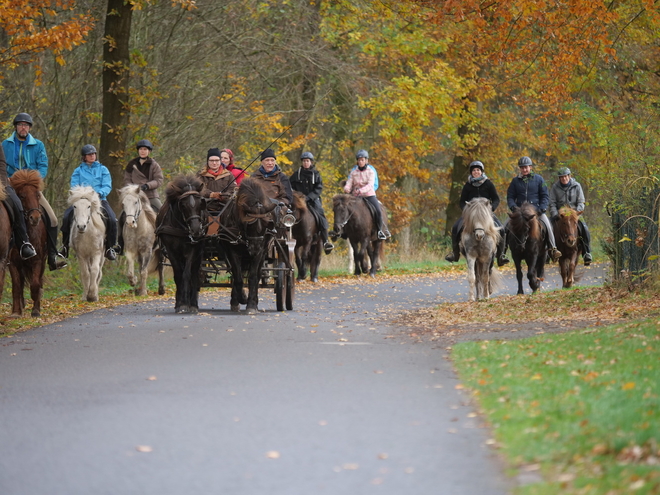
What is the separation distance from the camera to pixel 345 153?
40.7m

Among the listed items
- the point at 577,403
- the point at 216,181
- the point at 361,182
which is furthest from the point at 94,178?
the point at 577,403

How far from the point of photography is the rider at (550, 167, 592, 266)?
22.9 metres

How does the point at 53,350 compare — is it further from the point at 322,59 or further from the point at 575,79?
the point at 575,79

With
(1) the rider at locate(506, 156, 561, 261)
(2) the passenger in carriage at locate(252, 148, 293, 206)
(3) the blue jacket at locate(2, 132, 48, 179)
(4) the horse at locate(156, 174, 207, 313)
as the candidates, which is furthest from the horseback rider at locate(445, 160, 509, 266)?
(3) the blue jacket at locate(2, 132, 48, 179)

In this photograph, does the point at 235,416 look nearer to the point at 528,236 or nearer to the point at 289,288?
the point at 289,288

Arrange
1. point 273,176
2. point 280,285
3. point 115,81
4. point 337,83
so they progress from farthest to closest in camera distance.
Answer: point 337,83 → point 115,81 → point 273,176 → point 280,285

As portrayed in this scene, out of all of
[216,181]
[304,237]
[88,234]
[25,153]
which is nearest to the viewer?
[216,181]

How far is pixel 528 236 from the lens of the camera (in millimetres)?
21328

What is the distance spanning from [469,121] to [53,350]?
2906cm

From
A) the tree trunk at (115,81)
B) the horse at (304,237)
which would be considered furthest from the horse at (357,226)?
the tree trunk at (115,81)

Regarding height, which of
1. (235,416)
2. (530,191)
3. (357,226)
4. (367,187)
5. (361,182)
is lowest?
(235,416)

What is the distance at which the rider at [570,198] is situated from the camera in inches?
902

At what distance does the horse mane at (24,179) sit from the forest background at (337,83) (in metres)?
3.17

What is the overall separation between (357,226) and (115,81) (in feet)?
25.1
